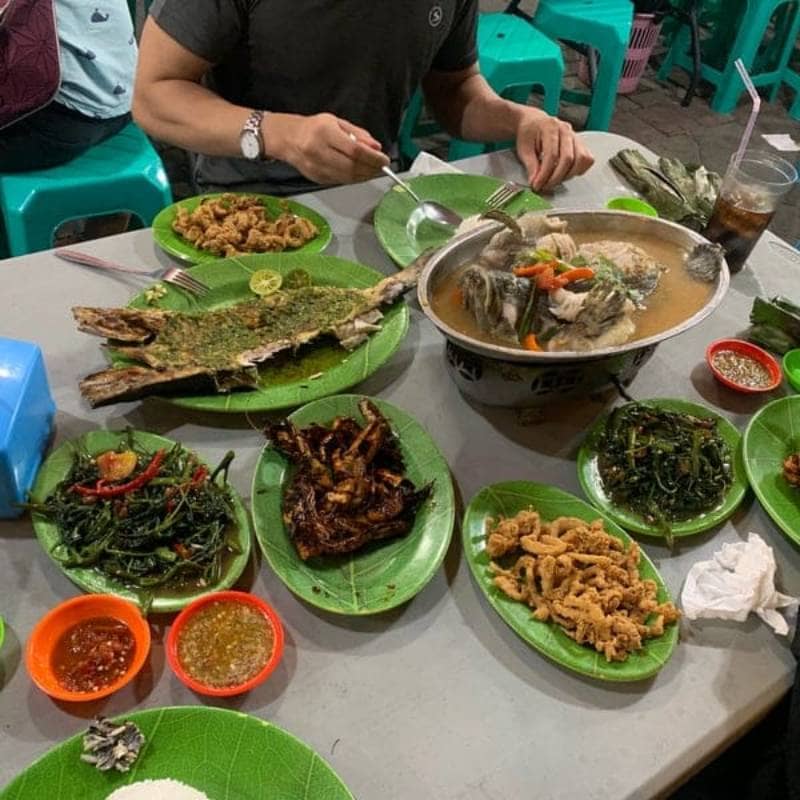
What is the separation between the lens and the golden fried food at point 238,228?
7.25ft

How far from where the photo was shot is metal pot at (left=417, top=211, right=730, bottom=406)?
1.65m

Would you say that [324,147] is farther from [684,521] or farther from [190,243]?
[684,521]

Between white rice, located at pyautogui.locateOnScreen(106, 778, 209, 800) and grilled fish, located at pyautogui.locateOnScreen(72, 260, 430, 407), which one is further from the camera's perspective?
grilled fish, located at pyautogui.locateOnScreen(72, 260, 430, 407)

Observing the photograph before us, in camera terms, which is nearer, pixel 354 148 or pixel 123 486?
pixel 123 486

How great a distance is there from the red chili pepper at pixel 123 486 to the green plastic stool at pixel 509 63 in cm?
321

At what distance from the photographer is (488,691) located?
4.51 feet

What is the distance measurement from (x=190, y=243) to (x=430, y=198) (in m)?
0.81

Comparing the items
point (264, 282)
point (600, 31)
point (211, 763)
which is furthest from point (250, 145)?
point (600, 31)

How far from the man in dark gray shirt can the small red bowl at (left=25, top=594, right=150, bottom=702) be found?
4.41ft

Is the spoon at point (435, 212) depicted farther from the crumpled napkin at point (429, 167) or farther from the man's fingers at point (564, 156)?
the man's fingers at point (564, 156)

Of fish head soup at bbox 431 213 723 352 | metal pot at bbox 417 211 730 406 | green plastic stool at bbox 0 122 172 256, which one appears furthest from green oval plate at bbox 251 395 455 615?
green plastic stool at bbox 0 122 172 256

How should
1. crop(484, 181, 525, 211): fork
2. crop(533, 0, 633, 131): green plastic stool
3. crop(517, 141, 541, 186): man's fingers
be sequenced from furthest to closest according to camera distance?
crop(533, 0, 633, 131): green plastic stool → crop(517, 141, 541, 186): man's fingers → crop(484, 181, 525, 211): fork

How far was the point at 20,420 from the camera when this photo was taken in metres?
1.49

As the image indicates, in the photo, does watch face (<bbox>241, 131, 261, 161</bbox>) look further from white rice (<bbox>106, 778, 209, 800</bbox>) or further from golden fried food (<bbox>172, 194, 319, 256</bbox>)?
white rice (<bbox>106, 778, 209, 800</bbox>)
